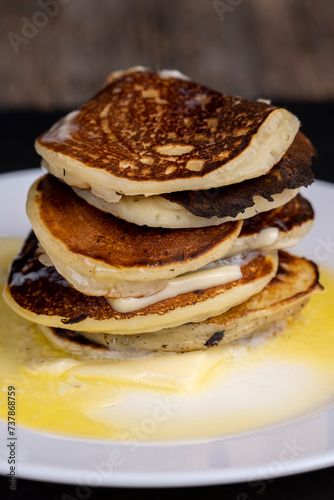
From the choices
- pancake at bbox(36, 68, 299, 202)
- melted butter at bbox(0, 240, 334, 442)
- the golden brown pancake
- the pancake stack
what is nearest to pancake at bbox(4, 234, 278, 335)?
the pancake stack

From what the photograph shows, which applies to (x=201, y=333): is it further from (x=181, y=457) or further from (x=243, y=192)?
(x=181, y=457)

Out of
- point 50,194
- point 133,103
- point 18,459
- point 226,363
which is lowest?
point 226,363

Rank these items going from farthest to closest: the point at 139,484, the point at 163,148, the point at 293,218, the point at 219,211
Answer: the point at 293,218 → the point at 163,148 → the point at 219,211 → the point at 139,484

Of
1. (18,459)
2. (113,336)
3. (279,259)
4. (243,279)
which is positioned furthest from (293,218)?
(18,459)

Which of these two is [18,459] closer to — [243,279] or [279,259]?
[243,279]

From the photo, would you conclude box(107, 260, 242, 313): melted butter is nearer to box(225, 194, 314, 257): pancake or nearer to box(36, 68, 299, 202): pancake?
box(225, 194, 314, 257): pancake
